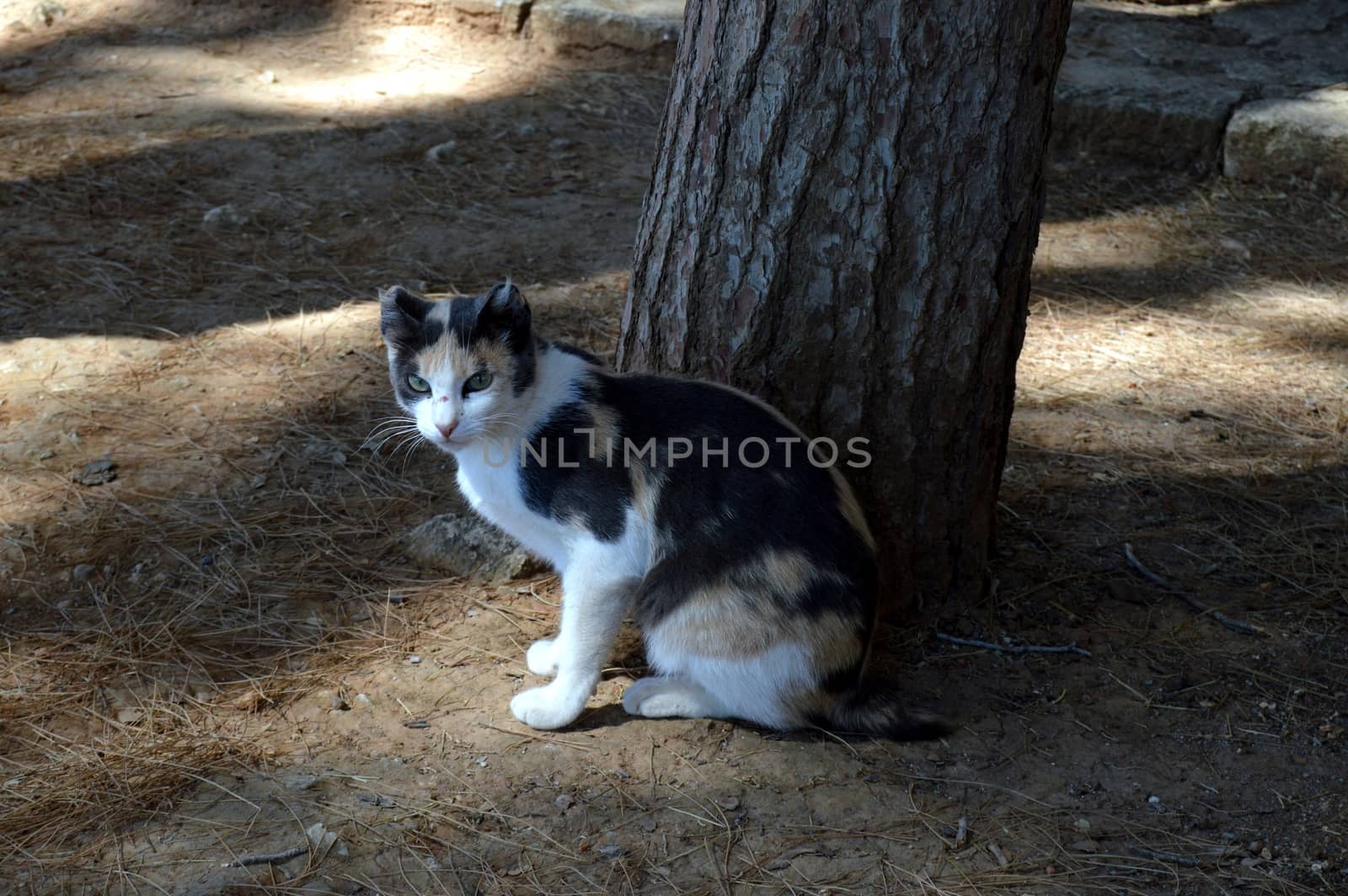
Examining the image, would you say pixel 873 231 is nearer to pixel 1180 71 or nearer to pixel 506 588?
pixel 506 588

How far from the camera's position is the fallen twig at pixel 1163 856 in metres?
2.26

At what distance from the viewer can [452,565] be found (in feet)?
10.8

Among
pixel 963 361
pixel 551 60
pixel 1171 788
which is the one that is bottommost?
pixel 1171 788

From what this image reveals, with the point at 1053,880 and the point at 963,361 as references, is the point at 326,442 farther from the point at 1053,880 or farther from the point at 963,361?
the point at 1053,880

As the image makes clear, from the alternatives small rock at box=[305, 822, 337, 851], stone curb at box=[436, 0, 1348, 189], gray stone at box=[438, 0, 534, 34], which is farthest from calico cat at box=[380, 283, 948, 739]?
gray stone at box=[438, 0, 534, 34]

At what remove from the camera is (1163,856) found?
7.49ft

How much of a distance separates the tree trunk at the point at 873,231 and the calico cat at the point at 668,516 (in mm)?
298

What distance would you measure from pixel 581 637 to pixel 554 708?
7.6 inches

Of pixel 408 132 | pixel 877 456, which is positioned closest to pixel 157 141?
pixel 408 132

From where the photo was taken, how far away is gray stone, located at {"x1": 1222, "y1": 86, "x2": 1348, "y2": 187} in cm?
569

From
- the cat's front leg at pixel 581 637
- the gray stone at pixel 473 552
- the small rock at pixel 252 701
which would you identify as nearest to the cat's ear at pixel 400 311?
the cat's front leg at pixel 581 637

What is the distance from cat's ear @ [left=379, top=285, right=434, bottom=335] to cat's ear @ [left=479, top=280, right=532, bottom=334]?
0.18 meters

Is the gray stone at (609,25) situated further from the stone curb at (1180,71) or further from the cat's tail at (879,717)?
the cat's tail at (879,717)

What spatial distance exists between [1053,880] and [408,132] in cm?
520
